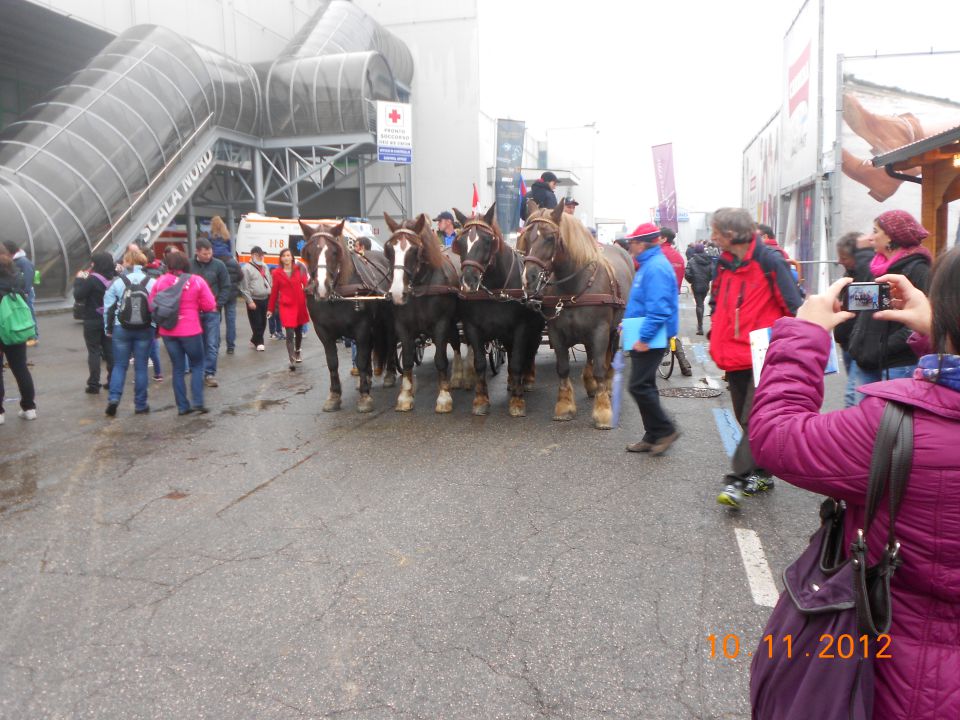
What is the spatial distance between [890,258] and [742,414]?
1433 mm

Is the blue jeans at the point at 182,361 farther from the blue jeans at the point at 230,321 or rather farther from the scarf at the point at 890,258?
the scarf at the point at 890,258

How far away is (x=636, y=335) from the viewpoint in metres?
A: 6.04

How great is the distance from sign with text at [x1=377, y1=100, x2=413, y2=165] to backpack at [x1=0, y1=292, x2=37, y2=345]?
23.1 m

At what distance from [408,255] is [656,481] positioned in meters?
3.70

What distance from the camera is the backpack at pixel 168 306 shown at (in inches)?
310

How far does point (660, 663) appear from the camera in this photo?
Answer: 3.14m

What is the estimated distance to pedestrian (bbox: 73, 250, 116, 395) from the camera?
9031mm

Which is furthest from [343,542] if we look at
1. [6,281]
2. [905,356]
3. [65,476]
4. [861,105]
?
[861,105]

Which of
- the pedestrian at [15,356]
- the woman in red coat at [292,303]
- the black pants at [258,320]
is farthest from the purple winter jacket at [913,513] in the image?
the black pants at [258,320]

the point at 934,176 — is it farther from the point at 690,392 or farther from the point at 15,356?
the point at 15,356

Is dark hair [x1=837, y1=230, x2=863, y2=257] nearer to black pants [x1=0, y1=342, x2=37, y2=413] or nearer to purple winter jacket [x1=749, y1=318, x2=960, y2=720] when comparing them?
purple winter jacket [x1=749, y1=318, x2=960, y2=720]

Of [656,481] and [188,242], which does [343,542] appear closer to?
[656,481]

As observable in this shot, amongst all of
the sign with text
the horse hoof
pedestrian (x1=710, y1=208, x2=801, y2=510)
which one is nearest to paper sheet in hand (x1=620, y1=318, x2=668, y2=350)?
pedestrian (x1=710, y1=208, x2=801, y2=510)
